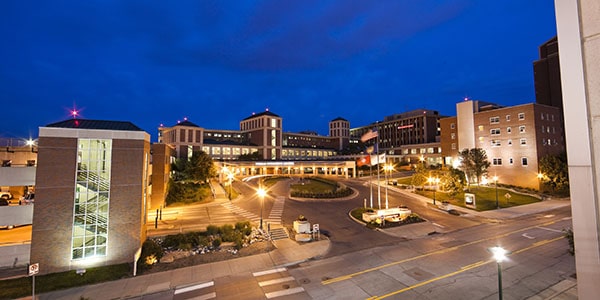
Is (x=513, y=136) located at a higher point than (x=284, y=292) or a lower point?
higher

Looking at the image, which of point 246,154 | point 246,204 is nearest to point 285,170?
point 246,154

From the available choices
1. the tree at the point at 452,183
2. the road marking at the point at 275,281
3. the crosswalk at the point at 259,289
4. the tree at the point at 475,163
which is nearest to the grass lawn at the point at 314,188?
the tree at the point at 452,183

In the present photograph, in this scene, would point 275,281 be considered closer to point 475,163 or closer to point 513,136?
point 475,163

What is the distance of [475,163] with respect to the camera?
52.2 m

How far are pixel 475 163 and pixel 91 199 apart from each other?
6102 centimetres

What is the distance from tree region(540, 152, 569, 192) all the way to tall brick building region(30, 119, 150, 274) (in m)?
66.3

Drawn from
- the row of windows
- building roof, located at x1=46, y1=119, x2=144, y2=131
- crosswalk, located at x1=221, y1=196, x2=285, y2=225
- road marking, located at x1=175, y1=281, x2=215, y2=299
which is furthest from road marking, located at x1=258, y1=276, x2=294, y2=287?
the row of windows

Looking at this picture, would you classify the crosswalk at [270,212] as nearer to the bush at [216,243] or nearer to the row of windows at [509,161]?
the bush at [216,243]

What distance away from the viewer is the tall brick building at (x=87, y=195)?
688 inches

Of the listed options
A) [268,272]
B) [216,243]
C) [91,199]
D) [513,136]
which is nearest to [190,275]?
[216,243]

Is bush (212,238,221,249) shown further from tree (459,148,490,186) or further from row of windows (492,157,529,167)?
row of windows (492,157,529,167)

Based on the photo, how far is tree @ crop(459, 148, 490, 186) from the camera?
51906mm

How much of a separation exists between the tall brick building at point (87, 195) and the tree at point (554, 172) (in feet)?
217

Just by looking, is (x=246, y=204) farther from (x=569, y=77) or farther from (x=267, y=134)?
(x=267, y=134)
